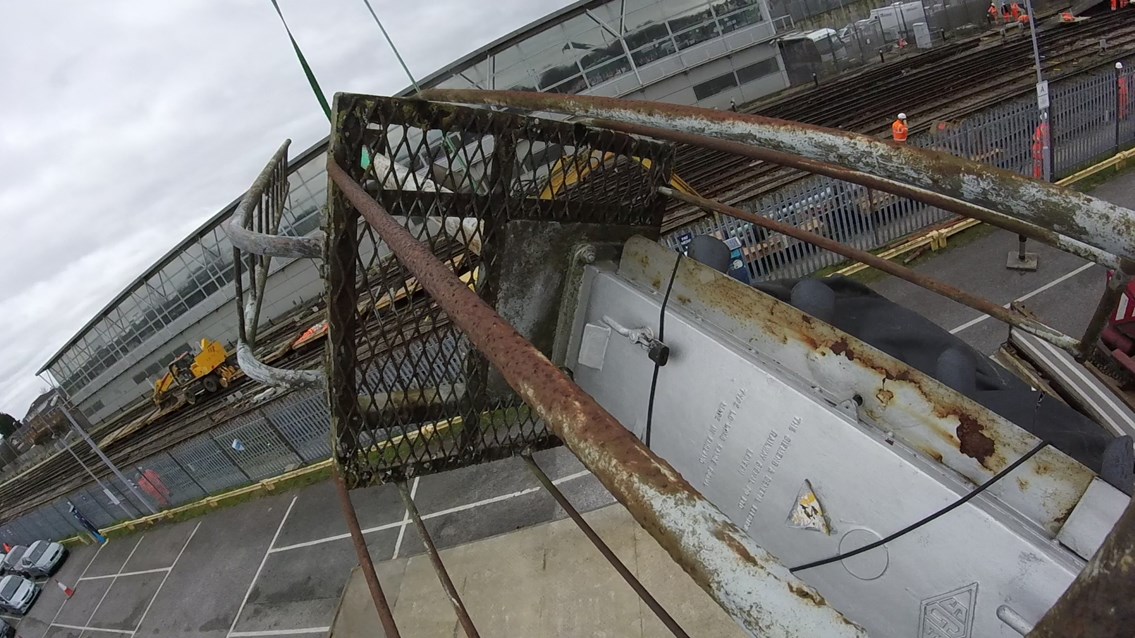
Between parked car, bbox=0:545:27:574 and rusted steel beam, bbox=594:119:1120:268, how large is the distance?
75.7 ft

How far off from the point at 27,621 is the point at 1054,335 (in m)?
21.9

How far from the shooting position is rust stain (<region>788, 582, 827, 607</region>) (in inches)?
34.2

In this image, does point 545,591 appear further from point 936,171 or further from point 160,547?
point 160,547

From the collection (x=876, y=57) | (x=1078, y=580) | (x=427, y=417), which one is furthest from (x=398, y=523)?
(x=876, y=57)

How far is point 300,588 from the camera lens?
395 inches

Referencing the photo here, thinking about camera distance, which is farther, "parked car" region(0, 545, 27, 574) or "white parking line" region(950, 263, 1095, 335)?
"parked car" region(0, 545, 27, 574)

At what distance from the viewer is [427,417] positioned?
11.4 feet

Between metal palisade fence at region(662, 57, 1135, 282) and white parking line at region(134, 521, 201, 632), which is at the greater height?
metal palisade fence at region(662, 57, 1135, 282)

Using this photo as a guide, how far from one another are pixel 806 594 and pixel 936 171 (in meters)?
1.10

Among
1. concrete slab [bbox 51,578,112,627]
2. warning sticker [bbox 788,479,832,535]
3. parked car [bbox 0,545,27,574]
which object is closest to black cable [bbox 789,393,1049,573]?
warning sticker [bbox 788,479,832,535]

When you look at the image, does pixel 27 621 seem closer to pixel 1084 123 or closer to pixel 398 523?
pixel 398 523

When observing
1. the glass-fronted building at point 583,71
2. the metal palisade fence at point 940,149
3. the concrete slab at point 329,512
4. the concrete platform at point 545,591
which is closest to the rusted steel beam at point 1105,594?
the concrete platform at point 545,591

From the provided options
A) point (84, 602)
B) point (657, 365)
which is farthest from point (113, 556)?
point (657, 365)

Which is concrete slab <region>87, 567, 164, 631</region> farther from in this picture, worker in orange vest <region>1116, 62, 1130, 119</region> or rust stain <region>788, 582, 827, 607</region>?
worker in orange vest <region>1116, 62, 1130, 119</region>
